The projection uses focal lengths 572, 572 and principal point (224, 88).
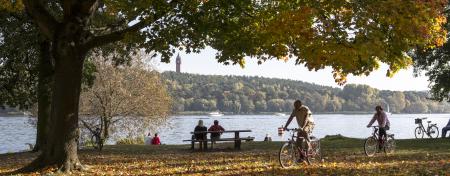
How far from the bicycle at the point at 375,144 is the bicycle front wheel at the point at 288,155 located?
449cm

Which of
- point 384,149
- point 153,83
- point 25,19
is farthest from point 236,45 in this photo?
point 153,83

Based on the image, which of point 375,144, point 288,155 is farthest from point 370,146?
point 288,155

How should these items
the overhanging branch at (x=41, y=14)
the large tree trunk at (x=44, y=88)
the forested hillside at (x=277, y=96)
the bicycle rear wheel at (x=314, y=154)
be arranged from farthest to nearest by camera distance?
the forested hillside at (x=277, y=96) < the large tree trunk at (x=44, y=88) < the bicycle rear wheel at (x=314, y=154) < the overhanging branch at (x=41, y=14)

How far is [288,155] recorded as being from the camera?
50.3 feet

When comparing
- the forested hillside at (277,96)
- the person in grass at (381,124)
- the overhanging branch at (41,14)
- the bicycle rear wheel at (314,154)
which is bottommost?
the bicycle rear wheel at (314,154)

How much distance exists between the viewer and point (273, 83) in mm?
172250

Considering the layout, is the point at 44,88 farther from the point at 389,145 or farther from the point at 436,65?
the point at 436,65

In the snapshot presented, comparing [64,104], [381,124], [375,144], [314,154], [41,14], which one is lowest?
[314,154]

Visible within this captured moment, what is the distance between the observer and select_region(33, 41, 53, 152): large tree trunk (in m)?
24.3

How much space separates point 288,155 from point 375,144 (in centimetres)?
554

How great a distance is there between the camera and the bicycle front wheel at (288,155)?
15109 millimetres

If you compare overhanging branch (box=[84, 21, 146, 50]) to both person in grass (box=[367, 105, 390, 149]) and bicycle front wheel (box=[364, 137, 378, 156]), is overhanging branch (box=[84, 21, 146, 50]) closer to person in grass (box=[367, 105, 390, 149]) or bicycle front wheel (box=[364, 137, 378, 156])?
bicycle front wheel (box=[364, 137, 378, 156])

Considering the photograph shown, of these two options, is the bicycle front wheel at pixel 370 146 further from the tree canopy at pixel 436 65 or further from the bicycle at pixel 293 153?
the tree canopy at pixel 436 65

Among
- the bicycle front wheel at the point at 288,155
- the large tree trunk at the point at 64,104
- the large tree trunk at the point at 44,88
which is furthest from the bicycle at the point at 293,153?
the large tree trunk at the point at 44,88
